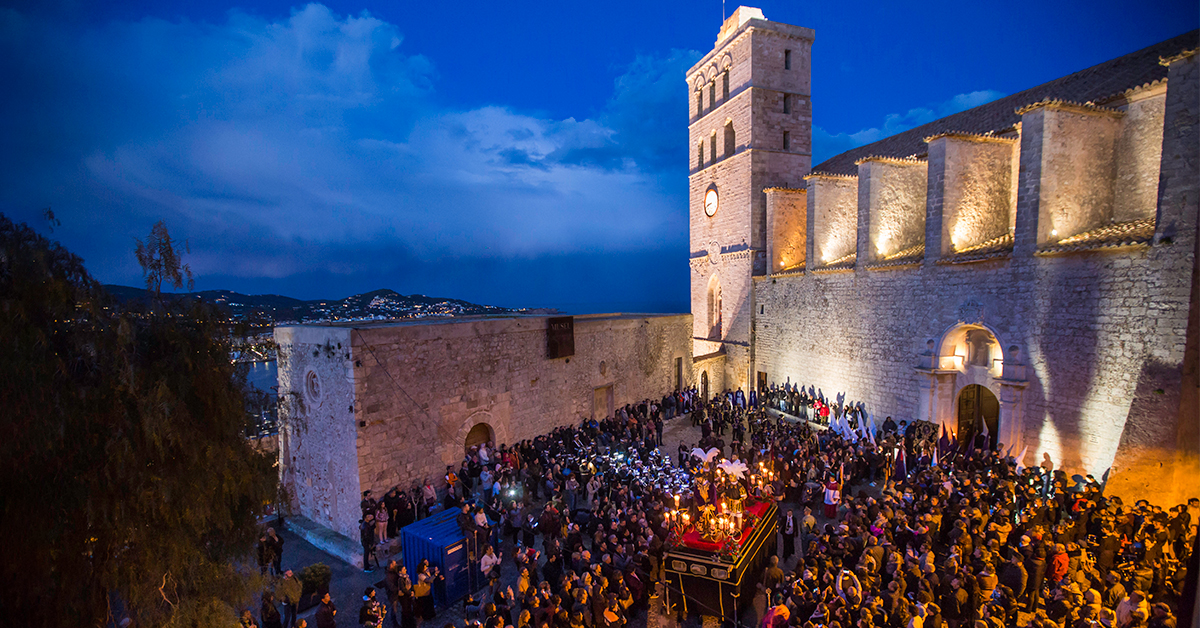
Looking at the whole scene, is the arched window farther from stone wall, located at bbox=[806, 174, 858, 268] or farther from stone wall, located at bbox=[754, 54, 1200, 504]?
stone wall, located at bbox=[754, 54, 1200, 504]

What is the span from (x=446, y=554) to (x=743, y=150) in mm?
19580

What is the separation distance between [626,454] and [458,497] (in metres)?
4.55

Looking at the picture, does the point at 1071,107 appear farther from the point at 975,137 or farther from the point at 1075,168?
the point at 975,137

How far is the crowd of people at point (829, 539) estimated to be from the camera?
644 cm

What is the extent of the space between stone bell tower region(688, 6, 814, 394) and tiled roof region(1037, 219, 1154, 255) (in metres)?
10.7

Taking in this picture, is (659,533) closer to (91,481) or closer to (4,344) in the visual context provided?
(91,481)

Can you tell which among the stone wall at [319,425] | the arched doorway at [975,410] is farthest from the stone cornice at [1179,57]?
the stone wall at [319,425]

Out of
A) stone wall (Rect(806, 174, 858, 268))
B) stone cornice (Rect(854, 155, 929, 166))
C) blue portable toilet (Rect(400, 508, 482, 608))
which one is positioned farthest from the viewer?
stone wall (Rect(806, 174, 858, 268))

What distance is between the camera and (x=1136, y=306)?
10336 mm

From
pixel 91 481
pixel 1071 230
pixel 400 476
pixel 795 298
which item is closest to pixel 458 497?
pixel 400 476

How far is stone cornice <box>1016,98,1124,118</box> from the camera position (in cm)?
1182

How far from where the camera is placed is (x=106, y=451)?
18.4ft

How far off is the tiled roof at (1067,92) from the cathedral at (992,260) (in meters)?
0.08

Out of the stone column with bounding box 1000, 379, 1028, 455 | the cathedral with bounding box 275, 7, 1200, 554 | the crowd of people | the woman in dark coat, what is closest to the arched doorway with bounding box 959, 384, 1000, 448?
the cathedral with bounding box 275, 7, 1200, 554
